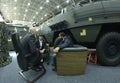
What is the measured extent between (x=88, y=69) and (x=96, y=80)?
957mm

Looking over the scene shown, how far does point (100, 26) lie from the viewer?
5.03m

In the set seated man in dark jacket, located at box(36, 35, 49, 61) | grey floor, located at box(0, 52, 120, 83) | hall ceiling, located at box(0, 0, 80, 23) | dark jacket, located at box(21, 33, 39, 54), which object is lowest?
grey floor, located at box(0, 52, 120, 83)

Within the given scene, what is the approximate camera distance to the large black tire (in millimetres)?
5066

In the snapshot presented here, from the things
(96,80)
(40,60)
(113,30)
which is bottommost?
(96,80)

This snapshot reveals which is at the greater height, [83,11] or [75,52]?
[83,11]

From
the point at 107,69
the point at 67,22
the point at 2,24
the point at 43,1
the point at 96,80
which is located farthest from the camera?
the point at 43,1

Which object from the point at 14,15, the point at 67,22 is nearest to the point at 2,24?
the point at 67,22

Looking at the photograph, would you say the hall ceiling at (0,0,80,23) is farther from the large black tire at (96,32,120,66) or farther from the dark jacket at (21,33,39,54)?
the dark jacket at (21,33,39,54)

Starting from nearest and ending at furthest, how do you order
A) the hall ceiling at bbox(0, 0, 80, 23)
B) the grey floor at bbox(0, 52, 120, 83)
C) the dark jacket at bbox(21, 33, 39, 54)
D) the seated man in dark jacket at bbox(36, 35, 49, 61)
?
the grey floor at bbox(0, 52, 120, 83)
the dark jacket at bbox(21, 33, 39, 54)
the seated man in dark jacket at bbox(36, 35, 49, 61)
the hall ceiling at bbox(0, 0, 80, 23)

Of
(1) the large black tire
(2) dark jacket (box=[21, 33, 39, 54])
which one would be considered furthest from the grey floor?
(2) dark jacket (box=[21, 33, 39, 54])

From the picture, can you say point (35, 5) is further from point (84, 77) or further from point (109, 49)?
point (84, 77)

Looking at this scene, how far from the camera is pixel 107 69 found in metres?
4.87

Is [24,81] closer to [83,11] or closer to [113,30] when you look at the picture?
[83,11]

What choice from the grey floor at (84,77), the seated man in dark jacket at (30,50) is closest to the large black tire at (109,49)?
the grey floor at (84,77)
